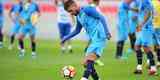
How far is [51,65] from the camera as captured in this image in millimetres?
20234

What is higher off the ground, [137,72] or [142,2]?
[142,2]

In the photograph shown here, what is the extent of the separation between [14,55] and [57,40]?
29.1 feet

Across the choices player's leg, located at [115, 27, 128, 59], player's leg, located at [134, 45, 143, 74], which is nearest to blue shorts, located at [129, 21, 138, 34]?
player's leg, located at [115, 27, 128, 59]

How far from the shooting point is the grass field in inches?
675

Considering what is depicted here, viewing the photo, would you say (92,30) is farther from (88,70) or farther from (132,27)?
(132,27)

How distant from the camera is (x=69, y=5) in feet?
43.8

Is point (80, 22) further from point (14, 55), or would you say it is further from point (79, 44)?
point (79, 44)

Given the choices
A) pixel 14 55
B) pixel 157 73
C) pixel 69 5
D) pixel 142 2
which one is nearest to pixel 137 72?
pixel 157 73

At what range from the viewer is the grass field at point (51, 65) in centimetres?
1716

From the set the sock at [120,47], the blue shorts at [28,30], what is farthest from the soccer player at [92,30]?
the blue shorts at [28,30]

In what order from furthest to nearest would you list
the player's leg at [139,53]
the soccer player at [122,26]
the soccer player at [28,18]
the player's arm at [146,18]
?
the soccer player at [28,18] < the soccer player at [122,26] < the player's leg at [139,53] < the player's arm at [146,18]

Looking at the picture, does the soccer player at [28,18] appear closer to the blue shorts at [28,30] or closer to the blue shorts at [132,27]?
the blue shorts at [28,30]

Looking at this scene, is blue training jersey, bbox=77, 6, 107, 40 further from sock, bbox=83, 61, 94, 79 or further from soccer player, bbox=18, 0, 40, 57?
soccer player, bbox=18, 0, 40, 57

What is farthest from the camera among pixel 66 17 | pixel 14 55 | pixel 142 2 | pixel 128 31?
pixel 66 17
